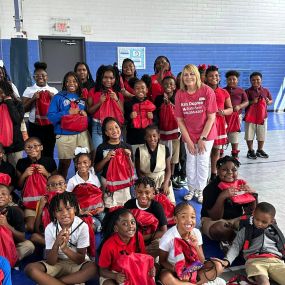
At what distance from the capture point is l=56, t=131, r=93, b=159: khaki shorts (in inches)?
142

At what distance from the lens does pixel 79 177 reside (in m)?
3.13

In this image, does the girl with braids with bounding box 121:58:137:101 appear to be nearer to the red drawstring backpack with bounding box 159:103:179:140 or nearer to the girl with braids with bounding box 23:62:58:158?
the red drawstring backpack with bounding box 159:103:179:140

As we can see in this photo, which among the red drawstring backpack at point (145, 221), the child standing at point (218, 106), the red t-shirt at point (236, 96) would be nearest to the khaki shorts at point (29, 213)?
the red drawstring backpack at point (145, 221)

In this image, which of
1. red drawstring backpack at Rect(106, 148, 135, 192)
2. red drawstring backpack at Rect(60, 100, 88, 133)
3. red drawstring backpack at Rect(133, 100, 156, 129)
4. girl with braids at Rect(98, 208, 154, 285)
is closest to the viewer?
girl with braids at Rect(98, 208, 154, 285)

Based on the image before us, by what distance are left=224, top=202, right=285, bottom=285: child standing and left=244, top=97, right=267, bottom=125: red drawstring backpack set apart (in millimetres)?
3377

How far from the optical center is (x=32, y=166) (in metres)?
3.13

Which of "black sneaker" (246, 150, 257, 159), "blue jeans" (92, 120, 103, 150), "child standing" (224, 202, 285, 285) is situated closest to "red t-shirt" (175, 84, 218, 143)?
"blue jeans" (92, 120, 103, 150)

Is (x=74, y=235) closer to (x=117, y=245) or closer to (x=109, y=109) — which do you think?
(x=117, y=245)

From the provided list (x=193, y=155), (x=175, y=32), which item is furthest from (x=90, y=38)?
(x=193, y=155)

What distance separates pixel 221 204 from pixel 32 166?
5.59ft

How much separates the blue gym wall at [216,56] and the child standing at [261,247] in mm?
7042

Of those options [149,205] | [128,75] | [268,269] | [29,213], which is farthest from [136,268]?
[128,75]

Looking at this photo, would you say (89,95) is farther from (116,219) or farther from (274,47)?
(274,47)

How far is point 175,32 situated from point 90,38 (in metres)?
2.27
